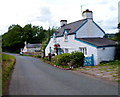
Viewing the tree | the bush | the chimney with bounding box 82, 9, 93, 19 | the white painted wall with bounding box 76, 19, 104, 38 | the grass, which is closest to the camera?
the grass

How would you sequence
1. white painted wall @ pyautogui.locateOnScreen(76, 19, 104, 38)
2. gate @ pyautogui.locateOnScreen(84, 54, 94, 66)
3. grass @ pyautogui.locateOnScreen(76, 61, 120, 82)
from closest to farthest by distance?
grass @ pyautogui.locateOnScreen(76, 61, 120, 82)
gate @ pyautogui.locateOnScreen(84, 54, 94, 66)
white painted wall @ pyautogui.locateOnScreen(76, 19, 104, 38)

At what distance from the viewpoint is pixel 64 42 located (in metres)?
24.7

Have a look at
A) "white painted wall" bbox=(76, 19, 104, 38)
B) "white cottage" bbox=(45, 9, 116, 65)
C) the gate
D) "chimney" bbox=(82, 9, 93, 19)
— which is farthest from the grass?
"chimney" bbox=(82, 9, 93, 19)

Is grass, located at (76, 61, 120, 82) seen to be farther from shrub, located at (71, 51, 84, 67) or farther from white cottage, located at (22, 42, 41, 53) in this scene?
white cottage, located at (22, 42, 41, 53)

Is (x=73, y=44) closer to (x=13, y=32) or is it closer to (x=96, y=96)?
(x=96, y=96)

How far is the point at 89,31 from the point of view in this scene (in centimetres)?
2233

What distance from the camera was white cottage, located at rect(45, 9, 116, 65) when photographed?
17.4 meters

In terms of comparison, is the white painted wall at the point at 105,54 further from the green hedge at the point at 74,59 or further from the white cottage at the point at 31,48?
the white cottage at the point at 31,48

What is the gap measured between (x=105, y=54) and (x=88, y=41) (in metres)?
2.68

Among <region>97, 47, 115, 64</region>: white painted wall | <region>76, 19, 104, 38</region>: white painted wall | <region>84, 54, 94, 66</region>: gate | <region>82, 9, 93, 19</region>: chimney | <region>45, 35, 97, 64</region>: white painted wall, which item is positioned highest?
<region>82, 9, 93, 19</region>: chimney

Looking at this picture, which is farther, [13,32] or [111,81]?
[13,32]

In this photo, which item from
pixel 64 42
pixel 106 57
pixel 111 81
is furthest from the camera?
pixel 64 42

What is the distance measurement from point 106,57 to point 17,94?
12.8 meters

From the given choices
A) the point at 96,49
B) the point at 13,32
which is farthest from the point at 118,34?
the point at 13,32
